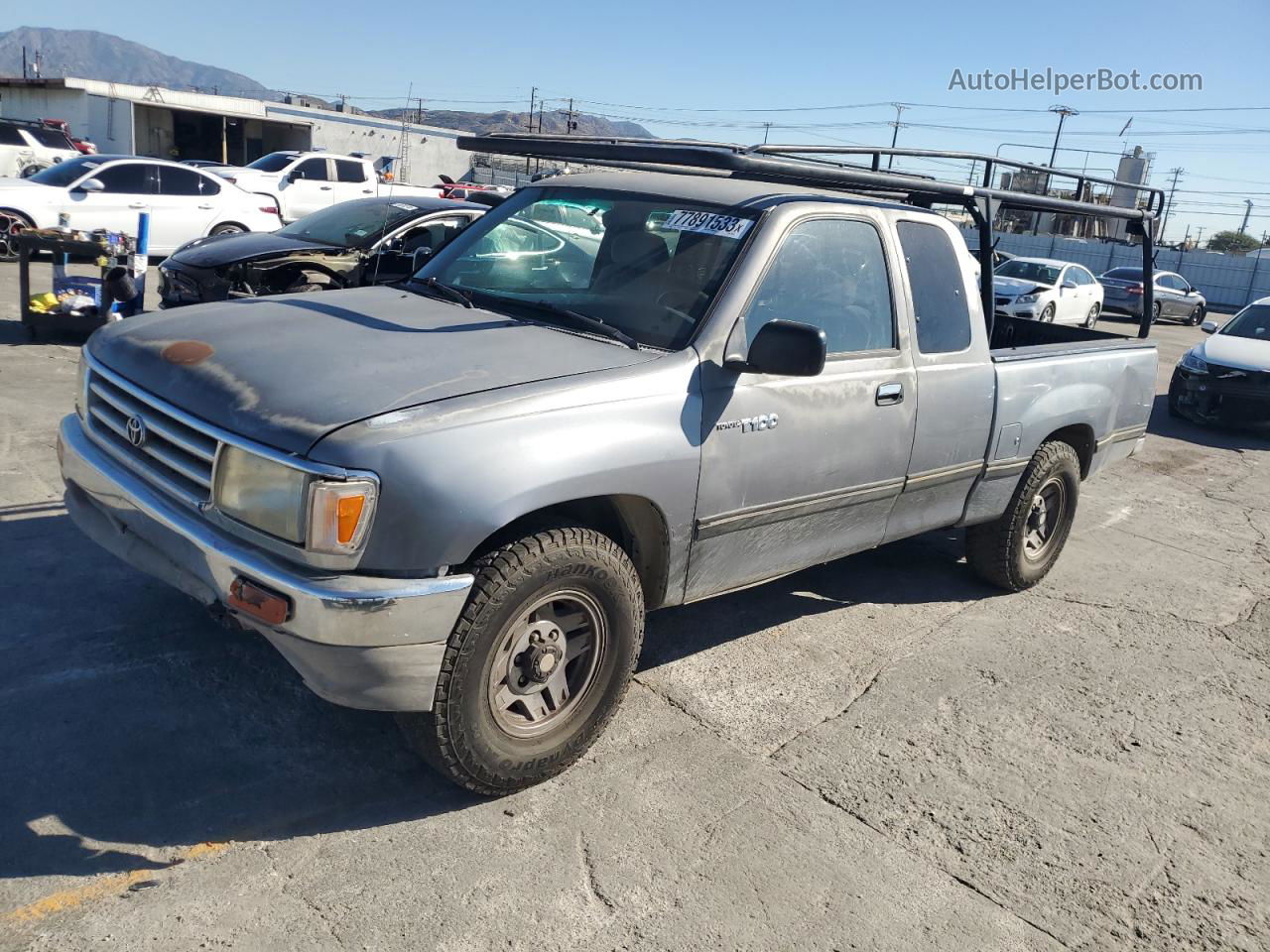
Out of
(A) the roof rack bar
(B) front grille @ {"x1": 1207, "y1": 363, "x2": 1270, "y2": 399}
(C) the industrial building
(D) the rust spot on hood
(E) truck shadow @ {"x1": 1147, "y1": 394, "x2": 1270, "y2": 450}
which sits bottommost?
(E) truck shadow @ {"x1": 1147, "y1": 394, "x2": 1270, "y2": 450}

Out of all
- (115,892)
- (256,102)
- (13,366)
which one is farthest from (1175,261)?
(115,892)

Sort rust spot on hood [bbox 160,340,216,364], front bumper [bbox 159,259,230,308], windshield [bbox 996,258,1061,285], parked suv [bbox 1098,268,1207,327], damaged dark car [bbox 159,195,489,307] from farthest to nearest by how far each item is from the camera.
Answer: parked suv [bbox 1098,268,1207,327]
windshield [bbox 996,258,1061,285]
damaged dark car [bbox 159,195,489,307]
front bumper [bbox 159,259,230,308]
rust spot on hood [bbox 160,340,216,364]

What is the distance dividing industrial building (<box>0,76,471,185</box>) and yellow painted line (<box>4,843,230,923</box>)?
35.8 metres

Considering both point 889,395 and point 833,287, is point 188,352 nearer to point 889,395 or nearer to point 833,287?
point 833,287

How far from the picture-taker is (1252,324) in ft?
42.6

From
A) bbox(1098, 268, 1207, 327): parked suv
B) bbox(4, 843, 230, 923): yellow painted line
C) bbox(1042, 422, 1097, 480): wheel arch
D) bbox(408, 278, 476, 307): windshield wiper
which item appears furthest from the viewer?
bbox(1098, 268, 1207, 327): parked suv

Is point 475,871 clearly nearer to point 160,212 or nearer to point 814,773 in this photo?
point 814,773

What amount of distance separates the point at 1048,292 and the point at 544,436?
1847 cm

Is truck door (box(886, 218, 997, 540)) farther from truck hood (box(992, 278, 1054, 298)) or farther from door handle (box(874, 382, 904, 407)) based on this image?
truck hood (box(992, 278, 1054, 298))

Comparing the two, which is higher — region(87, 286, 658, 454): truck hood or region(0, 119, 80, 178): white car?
region(0, 119, 80, 178): white car

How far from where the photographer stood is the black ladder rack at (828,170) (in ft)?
12.3

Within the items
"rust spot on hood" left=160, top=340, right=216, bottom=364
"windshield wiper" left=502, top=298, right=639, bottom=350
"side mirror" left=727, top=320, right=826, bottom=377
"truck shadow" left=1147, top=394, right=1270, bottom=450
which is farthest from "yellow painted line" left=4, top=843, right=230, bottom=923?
"truck shadow" left=1147, top=394, right=1270, bottom=450

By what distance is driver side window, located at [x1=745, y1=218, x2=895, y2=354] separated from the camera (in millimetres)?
3926

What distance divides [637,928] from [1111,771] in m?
2.15
